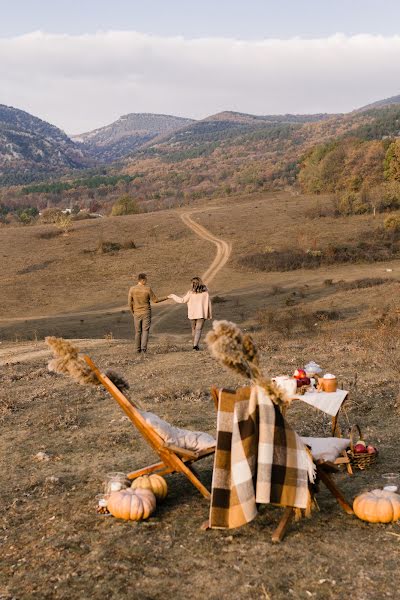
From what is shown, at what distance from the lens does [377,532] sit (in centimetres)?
561

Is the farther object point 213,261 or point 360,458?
point 213,261

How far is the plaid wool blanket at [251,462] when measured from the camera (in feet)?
17.5

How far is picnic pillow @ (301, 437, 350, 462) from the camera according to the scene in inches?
260

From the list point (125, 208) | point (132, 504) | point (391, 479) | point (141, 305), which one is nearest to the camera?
point (132, 504)

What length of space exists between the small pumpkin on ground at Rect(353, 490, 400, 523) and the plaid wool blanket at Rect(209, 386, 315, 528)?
Answer: 63 cm

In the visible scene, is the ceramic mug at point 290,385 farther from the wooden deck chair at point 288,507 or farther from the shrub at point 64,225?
the shrub at point 64,225

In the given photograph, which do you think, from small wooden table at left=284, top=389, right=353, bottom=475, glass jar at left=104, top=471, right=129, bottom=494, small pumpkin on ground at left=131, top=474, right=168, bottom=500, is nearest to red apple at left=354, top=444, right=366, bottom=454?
small wooden table at left=284, top=389, right=353, bottom=475

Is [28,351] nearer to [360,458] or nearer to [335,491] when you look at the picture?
[360,458]

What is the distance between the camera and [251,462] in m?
5.42

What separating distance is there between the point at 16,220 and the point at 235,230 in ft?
128

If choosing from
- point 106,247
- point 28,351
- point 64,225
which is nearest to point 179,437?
point 28,351

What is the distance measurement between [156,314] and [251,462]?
27176 mm

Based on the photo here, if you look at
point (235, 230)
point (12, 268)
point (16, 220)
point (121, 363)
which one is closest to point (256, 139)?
point (16, 220)

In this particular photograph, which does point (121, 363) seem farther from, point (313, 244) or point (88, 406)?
point (313, 244)
